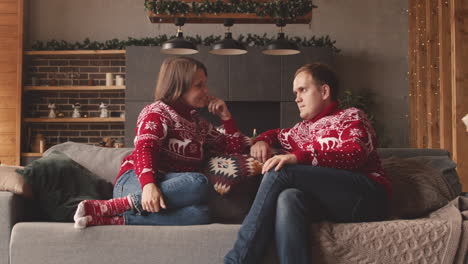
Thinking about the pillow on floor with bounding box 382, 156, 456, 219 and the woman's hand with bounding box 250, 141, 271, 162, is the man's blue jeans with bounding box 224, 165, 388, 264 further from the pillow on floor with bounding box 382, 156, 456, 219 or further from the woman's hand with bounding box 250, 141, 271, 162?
the woman's hand with bounding box 250, 141, 271, 162

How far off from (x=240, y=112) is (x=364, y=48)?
7.27 feet

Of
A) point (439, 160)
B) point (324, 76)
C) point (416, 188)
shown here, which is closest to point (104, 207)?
point (324, 76)

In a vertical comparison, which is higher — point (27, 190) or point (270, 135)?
point (270, 135)

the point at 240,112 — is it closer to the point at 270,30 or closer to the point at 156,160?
the point at 270,30

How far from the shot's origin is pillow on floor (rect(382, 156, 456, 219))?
7.57 ft

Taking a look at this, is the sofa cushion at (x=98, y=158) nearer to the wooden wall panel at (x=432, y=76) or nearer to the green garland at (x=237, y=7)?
the green garland at (x=237, y=7)

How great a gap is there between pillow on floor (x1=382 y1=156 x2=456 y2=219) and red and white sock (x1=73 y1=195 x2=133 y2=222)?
1189 millimetres

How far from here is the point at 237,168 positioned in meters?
2.33

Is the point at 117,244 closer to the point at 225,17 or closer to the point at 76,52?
the point at 225,17

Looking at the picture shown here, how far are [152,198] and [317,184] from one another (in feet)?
2.16

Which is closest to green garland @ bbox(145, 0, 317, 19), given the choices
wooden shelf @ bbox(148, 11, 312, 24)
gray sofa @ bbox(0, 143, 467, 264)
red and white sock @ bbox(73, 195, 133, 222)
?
wooden shelf @ bbox(148, 11, 312, 24)

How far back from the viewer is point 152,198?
6.61ft

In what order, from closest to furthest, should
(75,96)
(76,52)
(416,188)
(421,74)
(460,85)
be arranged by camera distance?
(416,188)
(460,85)
(421,74)
(76,52)
(75,96)

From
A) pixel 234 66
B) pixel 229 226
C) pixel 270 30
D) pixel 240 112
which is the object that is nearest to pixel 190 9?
pixel 234 66
